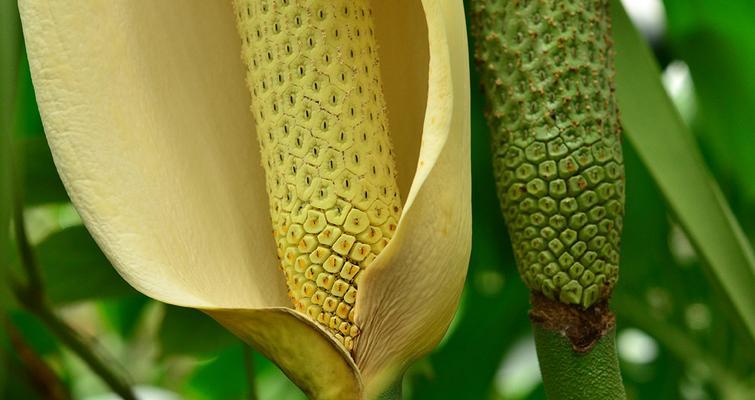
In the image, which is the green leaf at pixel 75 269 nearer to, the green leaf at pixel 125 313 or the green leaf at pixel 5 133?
the green leaf at pixel 125 313

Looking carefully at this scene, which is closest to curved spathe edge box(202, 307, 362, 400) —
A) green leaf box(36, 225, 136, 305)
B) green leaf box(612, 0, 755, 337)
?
green leaf box(612, 0, 755, 337)

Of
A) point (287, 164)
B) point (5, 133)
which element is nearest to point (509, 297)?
point (287, 164)

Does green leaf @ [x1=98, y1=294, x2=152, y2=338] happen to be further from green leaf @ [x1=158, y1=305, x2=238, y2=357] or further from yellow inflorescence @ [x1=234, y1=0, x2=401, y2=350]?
yellow inflorescence @ [x1=234, y1=0, x2=401, y2=350]

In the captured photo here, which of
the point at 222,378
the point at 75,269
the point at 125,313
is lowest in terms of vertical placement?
the point at 222,378

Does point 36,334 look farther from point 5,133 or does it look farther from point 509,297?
point 5,133

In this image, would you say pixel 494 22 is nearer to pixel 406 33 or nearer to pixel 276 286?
pixel 406 33

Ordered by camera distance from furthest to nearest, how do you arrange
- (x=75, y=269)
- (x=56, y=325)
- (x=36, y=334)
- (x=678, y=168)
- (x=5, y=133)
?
(x=36, y=334)
(x=75, y=269)
(x=56, y=325)
(x=678, y=168)
(x=5, y=133)

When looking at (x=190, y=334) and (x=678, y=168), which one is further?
(x=190, y=334)
